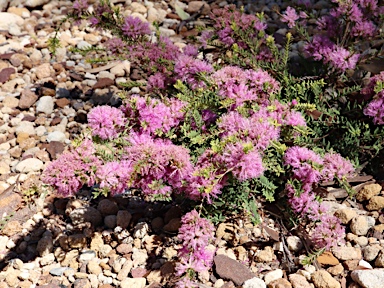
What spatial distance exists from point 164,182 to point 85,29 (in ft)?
8.16

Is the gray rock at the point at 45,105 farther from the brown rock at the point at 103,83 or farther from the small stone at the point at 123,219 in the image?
the small stone at the point at 123,219

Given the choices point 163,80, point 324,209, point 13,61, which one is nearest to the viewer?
point 324,209

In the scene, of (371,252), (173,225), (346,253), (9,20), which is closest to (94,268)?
(173,225)

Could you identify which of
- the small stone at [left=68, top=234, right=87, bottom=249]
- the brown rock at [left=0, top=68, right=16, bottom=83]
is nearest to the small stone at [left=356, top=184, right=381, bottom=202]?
the small stone at [left=68, top=234, right=87, bottom=249]

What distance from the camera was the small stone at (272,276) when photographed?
2.22 meters

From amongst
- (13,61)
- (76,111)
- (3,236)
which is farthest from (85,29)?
(3,236)

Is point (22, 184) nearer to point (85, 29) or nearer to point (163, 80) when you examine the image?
point (163, 80)

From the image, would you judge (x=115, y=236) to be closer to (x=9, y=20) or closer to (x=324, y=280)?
(x=324, y=280)

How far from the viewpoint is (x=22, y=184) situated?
9.45 ft

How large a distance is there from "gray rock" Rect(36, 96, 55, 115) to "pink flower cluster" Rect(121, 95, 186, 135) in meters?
1.35

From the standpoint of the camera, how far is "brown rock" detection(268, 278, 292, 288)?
215 cm

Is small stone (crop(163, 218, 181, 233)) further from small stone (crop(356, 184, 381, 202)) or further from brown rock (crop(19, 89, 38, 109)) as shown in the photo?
brown rock (crop(19, 89, 38, 109))

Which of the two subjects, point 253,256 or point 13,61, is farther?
point 13,61

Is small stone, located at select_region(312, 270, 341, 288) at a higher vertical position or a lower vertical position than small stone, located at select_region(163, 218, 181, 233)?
higher
